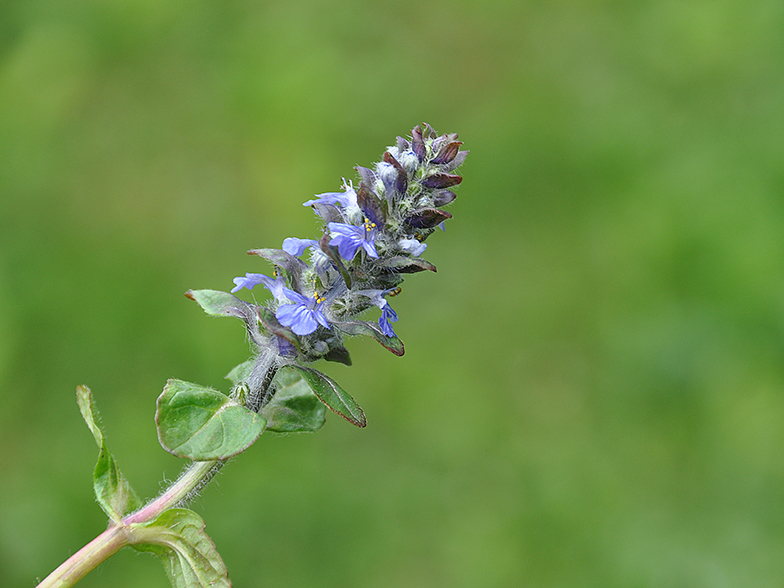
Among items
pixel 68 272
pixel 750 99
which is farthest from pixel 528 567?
pixel 750 99

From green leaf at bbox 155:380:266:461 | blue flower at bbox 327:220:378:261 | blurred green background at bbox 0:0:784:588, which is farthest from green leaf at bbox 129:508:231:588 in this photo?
blurred green background at bbox 0:0:784:588

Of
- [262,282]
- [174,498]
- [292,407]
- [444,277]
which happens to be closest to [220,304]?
[262,282]

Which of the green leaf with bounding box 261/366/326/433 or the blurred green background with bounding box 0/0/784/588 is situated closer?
the green leaf with bounding box 261/366/326/433

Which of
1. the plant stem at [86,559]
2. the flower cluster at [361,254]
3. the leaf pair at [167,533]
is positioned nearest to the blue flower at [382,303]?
the flower cluster at [361,254]

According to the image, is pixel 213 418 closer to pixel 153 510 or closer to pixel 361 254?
pixel 153 510

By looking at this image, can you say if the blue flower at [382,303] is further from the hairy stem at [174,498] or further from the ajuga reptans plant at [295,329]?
the hairy stem at [174,498]

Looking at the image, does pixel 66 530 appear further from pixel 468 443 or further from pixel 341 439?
pixel 468 443

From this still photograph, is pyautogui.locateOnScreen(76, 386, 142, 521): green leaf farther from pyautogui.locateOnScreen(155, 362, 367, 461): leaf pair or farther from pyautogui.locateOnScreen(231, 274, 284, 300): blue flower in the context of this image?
pyautogui.locateOnScreen(231, 274, 284, 300): blue flower
